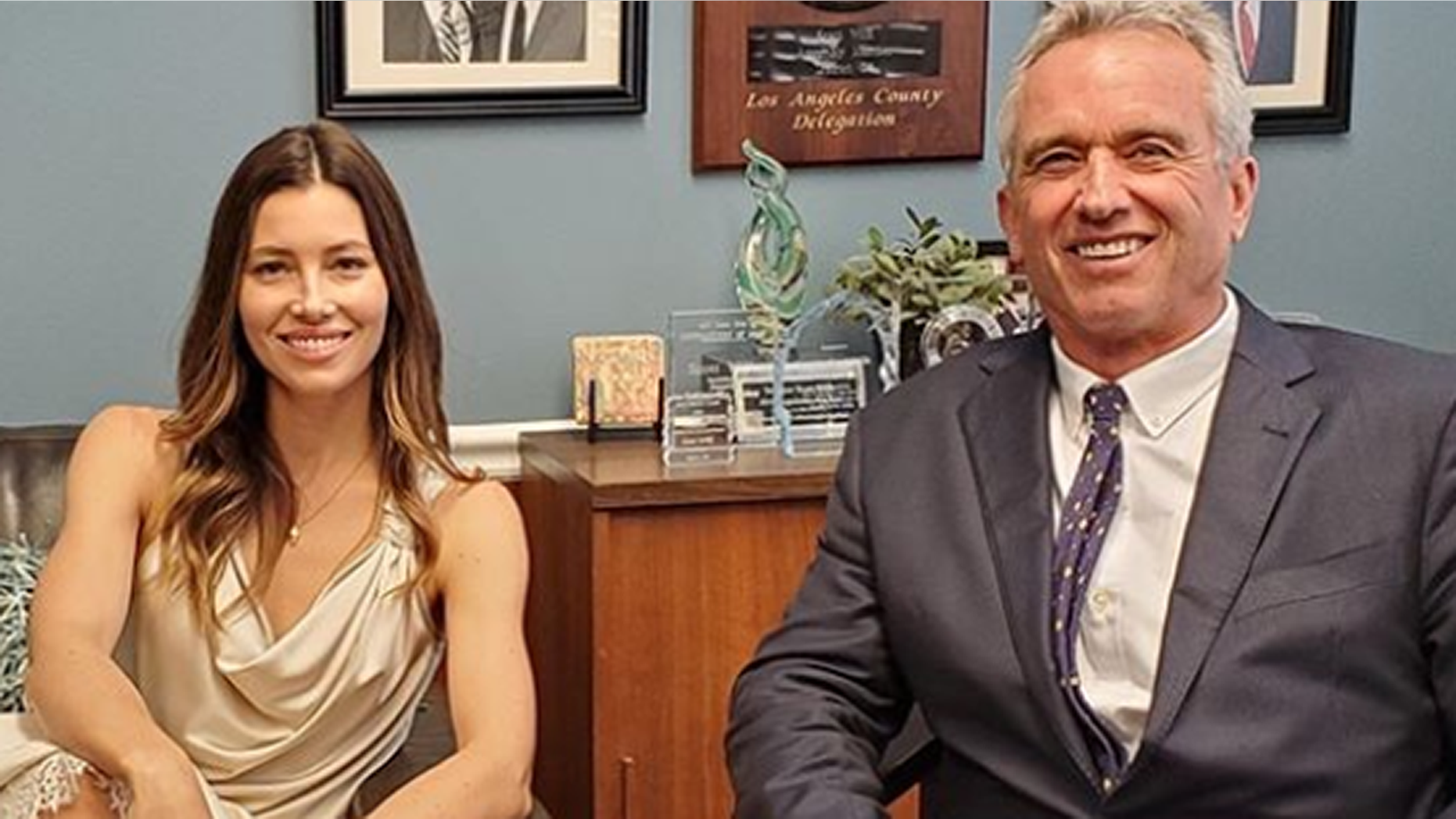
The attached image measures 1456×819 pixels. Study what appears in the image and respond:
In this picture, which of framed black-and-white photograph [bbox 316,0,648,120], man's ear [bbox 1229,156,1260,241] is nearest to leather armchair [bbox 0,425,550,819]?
framed black-and-white photograph [bbox 316,0,648,120]

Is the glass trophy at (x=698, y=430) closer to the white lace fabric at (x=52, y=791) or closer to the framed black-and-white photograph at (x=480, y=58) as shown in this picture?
the framed black-and-white photograph at (x=480, y=58)

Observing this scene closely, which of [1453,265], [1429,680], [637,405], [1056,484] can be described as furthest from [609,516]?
[1453,265]

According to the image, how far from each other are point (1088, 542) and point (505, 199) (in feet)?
4.62

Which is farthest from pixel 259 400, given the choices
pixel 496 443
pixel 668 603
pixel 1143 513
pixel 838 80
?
pixel 838 80

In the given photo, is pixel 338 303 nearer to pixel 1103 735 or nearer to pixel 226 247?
pixel 226 247

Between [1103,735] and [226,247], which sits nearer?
[1103,735]

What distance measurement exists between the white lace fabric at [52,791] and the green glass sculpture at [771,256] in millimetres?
1292

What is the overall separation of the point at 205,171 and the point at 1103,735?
1.68m

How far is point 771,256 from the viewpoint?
3.31 m

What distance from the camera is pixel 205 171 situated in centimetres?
319

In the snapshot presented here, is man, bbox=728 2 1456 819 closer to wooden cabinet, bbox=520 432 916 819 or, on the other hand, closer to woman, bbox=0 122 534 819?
woman, bbox=0 122 534 819

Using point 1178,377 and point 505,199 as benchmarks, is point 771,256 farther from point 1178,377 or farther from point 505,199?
point 1178,377

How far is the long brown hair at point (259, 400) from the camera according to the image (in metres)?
2.45

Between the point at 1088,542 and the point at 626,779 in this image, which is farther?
the point at 626,779
